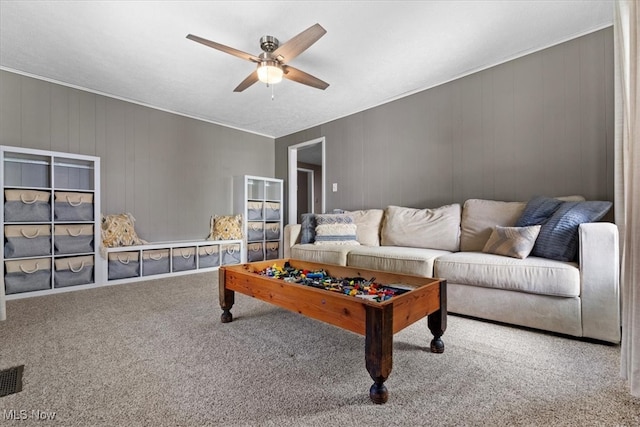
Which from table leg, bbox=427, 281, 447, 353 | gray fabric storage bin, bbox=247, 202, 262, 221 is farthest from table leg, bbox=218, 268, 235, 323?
gray fabric storage bin, bbox=247, 202, 262, 221

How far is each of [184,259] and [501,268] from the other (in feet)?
11.6

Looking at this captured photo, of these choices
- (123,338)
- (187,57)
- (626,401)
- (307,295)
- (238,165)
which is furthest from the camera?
(238,165)

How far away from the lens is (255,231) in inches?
180

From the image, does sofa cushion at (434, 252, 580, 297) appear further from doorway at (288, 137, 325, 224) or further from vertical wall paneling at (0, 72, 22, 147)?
vertical wall paneling at (0, 72, 22, 147)

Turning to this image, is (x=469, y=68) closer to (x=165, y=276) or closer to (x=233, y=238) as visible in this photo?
(x=233, y=238)

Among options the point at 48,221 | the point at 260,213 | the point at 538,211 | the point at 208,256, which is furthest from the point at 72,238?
the point at 538,211

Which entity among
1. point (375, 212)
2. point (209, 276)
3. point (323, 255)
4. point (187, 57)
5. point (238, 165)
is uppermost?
point (187, 57)

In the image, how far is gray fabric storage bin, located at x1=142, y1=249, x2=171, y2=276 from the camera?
3.48 m

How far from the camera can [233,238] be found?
4.35 metres

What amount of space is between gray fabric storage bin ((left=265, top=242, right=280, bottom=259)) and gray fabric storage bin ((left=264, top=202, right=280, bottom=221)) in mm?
427

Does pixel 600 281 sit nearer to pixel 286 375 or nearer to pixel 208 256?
pixel 286 375

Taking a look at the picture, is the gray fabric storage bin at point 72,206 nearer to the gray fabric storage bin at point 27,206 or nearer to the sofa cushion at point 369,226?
the gray fabric storage bin at point 27,206

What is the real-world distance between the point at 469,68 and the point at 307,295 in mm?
2874

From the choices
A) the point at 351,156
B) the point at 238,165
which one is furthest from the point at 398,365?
the point at 238,165
